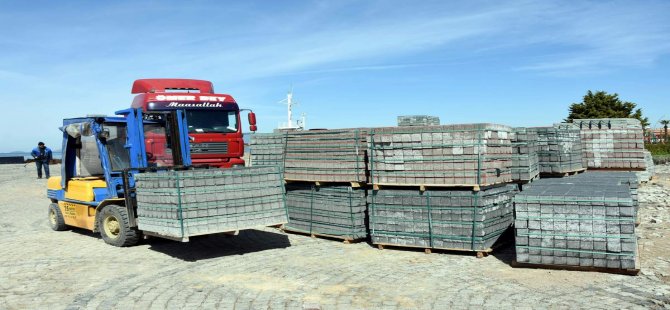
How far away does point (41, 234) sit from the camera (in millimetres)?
12445

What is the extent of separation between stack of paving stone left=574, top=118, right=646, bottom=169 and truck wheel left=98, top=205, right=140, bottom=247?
12.7 meters

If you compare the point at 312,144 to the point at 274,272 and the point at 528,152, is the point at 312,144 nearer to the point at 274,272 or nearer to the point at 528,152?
the point at 274,272

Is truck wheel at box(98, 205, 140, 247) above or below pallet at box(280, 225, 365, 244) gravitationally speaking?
above

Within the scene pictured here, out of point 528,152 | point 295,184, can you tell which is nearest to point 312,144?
point 295,184

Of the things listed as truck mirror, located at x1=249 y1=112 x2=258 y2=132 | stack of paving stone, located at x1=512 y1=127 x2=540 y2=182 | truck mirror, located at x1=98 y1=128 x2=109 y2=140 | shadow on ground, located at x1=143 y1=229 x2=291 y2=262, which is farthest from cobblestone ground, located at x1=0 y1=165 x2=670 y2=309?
truck mirror, located at x1=249 y1=112 x2=258 y2=132

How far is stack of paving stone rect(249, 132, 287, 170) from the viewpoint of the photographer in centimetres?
1211

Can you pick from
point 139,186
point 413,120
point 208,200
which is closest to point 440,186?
point 208,200

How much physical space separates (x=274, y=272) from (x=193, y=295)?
4.99ft

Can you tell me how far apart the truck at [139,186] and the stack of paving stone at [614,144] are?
10337 millimetres

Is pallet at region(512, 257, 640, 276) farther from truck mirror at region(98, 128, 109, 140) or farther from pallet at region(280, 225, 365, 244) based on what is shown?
truck mirror at region(98, 128, 109, 140)

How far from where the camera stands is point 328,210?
36.3 feet

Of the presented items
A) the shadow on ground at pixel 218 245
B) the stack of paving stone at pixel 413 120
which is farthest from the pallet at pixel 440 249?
the stack of paving stone at pixel 413 120

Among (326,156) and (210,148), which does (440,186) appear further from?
(210,148)

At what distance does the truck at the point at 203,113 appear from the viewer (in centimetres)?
1361
